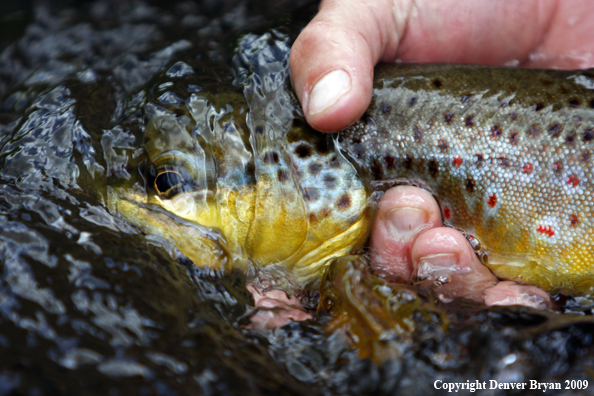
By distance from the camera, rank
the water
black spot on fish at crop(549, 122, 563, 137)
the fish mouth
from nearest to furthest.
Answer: the water < the fish mouth < black spot on fish at crop(549, 122, 563, 137)

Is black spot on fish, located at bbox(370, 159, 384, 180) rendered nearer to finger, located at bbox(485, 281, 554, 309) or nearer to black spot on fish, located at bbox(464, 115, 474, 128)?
black spot on fish, located at bbox(464, 115, 474, 128)

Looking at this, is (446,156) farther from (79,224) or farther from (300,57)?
(79,224)

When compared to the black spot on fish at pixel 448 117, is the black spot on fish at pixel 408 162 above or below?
below

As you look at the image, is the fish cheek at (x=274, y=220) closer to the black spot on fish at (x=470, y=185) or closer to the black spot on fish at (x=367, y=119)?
the black spot on fish at (x=367, y=119)

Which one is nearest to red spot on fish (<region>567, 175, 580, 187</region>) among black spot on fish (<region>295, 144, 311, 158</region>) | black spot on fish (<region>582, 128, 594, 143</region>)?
black spot on fish (<region>582, 128, 594, 143</region>)

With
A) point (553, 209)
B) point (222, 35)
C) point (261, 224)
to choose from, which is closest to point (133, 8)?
point (222, 35)

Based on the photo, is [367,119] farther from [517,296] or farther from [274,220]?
[517,296]

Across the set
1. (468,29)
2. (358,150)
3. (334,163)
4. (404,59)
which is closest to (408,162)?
(358,150)

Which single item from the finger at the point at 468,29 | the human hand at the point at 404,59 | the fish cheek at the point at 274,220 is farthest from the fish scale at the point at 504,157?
the finger at the point at 468,29
